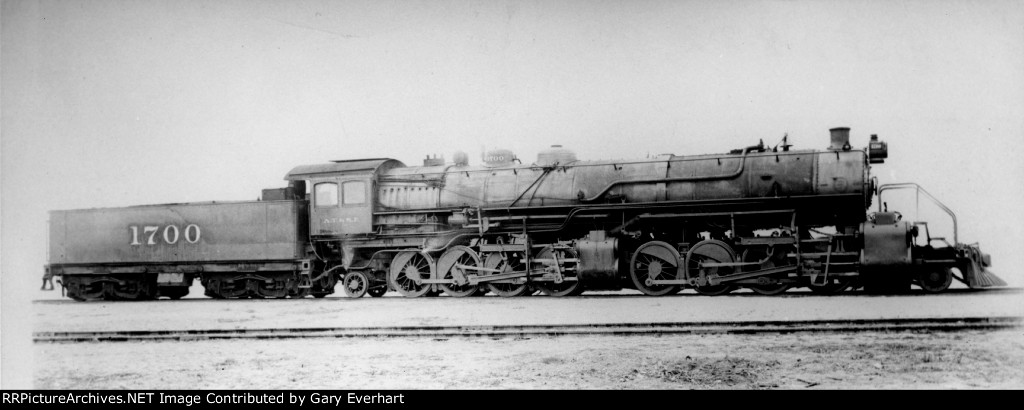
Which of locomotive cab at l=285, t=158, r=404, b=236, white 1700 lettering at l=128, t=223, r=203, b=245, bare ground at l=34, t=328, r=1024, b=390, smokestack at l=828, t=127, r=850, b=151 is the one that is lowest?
bare ground at l=34, t=328, r=1024, b=390

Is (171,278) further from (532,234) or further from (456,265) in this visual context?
(532,234)

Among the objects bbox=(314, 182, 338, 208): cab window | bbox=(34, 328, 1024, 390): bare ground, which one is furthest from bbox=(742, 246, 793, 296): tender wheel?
bbox=(314, 182, 338, 208): cab window

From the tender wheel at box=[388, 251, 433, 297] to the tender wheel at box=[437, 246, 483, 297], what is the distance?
0.23 m

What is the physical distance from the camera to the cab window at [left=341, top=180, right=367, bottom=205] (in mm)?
13836

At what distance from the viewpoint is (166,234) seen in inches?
574

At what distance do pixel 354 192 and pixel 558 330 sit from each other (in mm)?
5494

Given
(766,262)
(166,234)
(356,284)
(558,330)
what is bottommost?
(558,330)

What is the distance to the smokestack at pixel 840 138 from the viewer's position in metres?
11.6

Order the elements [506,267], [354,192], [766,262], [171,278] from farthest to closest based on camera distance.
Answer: [171,278], [354,192], [506,267], [766,262]

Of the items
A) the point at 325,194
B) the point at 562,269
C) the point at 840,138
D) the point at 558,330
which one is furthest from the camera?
the point at 325,194

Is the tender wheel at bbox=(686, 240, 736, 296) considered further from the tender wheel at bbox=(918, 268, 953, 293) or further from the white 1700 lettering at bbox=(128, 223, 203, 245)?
the white 1700 lettering at bbox=(128, 223, 203, 245)

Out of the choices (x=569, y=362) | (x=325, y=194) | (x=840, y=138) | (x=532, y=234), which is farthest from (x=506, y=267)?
(x=840, y=138)

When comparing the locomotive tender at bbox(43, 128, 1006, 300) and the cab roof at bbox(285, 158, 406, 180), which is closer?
the locomotive tender at bbox(43, 128, 1006, 300)
